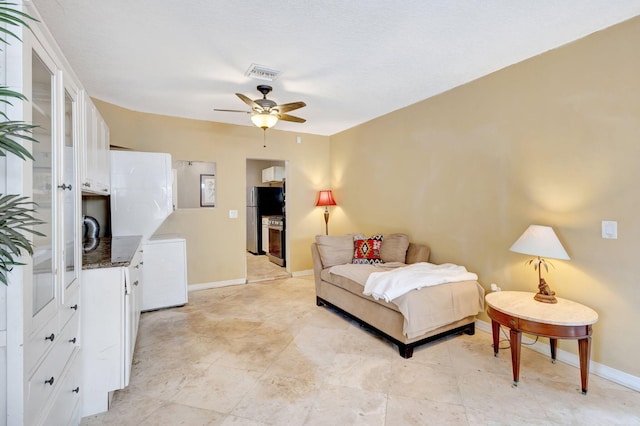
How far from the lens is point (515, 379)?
2.11 meters


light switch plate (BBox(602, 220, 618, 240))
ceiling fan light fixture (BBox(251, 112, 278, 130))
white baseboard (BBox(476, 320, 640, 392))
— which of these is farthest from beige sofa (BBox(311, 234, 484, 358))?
ceiling fan light fixture (BBox(251, 112, 278, 130))

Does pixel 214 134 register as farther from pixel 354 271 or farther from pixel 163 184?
pixel 354 271

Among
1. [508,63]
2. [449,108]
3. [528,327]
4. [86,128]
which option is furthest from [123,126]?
[528,327]

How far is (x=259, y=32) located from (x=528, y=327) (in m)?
2.78

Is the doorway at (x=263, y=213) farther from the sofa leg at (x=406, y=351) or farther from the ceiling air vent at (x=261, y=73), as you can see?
the sofa leg at (x=406, y=351)

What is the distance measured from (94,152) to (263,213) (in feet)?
15.9

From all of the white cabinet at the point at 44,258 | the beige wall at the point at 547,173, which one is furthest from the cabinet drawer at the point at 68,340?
the beige wall at the point at 547,173

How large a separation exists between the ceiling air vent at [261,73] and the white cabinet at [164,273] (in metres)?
2.11

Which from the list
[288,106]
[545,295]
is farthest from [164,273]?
[545,295]

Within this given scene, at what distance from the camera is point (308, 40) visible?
2301 mm

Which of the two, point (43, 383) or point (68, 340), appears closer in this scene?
point (43, 383)

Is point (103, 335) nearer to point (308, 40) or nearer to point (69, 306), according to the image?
point (69, 306)

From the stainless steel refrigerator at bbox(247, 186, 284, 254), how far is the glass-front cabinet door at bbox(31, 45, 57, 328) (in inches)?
219

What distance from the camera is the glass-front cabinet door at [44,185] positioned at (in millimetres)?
1154
